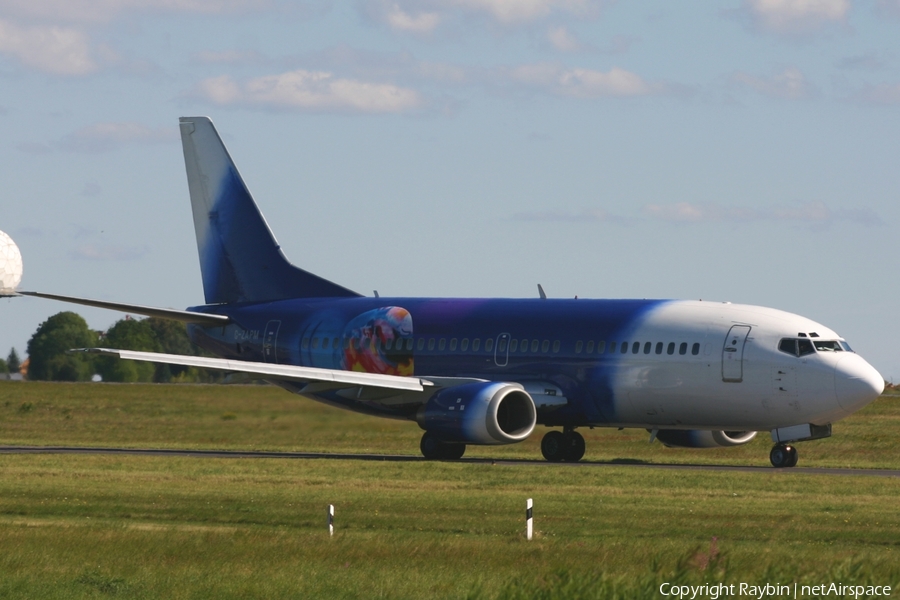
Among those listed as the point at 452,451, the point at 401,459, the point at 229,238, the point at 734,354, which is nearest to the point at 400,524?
the point at 734,354

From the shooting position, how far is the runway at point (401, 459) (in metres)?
36.0

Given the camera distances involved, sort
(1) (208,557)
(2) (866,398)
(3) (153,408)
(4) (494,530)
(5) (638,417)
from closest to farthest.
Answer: (1) (208,557) → (4) (494,530) → (2) (866,398) → (5) (638,417) → (3) (153,408)

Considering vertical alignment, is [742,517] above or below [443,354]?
below

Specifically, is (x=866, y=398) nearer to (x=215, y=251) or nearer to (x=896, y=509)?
(x=896, y=509)

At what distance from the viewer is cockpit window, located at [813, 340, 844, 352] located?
36.5 meters

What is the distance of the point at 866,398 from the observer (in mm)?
35969

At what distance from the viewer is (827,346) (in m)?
36.7

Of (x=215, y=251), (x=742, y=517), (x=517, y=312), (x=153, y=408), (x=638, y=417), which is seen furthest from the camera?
(x=153, y=408)

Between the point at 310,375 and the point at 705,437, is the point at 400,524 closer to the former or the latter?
the point at 310,375

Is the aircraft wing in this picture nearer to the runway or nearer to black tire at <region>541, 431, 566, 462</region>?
the runway

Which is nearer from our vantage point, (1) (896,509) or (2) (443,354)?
(1) (896,509)

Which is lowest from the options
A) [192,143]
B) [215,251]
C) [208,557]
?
[208,557]

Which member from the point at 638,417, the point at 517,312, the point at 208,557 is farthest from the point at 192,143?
Answer: the point at 208,557

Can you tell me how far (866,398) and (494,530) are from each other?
15.5 m
